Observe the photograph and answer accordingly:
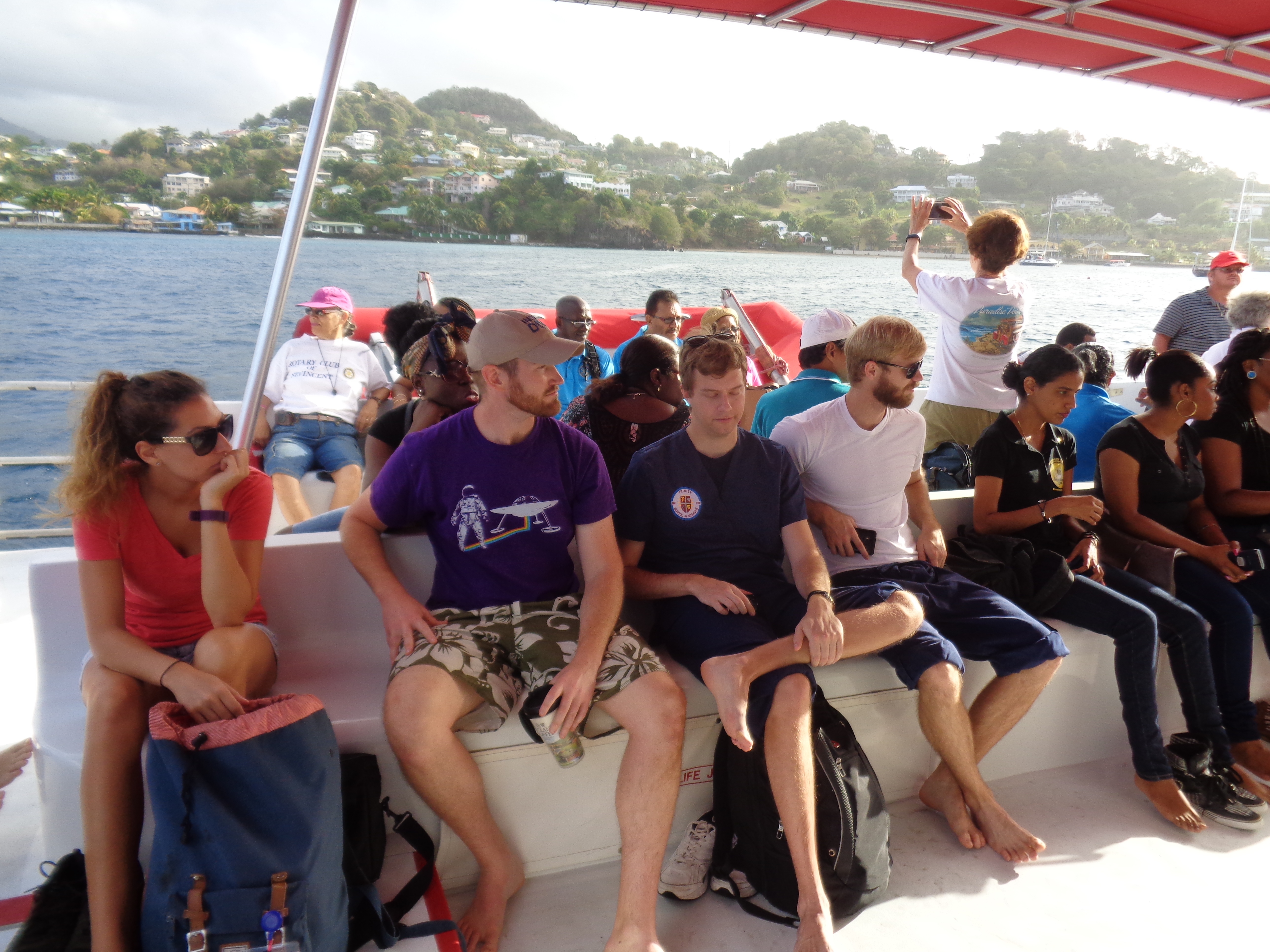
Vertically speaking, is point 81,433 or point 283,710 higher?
point 81,433

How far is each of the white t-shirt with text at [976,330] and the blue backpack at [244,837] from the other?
2.29 metres

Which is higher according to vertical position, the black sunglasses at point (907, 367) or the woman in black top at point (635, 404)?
the black sunglasses at point (907, 367)

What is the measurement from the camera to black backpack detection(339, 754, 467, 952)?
1.38 metres

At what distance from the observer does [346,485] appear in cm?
321

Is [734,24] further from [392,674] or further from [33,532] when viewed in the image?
[33,532]

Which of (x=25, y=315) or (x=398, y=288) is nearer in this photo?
(x=25, y=315)

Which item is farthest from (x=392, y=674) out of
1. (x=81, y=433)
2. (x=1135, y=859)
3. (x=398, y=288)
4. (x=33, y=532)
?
(x=398, y=288)

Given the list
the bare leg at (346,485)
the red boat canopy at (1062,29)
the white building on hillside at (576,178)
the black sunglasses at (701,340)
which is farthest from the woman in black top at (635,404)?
the white building on hillside at (576,178)

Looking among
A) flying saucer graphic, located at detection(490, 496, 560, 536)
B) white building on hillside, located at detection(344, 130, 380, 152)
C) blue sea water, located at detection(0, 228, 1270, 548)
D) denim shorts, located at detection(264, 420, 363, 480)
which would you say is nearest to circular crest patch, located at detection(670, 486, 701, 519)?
flying saucer graphic, located at detection(490, 496, 560, 536)

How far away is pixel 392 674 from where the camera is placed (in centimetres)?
151

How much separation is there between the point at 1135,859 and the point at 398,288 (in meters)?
40.1

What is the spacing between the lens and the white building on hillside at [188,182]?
147 ft

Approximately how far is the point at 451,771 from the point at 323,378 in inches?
96.0

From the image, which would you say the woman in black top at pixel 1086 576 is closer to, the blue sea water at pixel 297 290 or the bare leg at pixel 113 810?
the bare leg at pixel 113 810
